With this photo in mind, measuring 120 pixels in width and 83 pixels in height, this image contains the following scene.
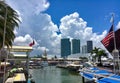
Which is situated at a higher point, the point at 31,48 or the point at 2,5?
the point at 2,5

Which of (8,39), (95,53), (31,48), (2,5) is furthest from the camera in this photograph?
(95,53)

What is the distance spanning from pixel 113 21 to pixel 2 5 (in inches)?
612

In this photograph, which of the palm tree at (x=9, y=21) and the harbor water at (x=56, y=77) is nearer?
the palm tree at (x=9, y=21)

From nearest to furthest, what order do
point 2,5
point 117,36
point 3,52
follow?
1. point 3,52
2. point 2,5
3. point 117,36

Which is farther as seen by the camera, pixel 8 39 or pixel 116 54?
pixel 8 39

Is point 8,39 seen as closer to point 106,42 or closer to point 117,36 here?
point 106,42

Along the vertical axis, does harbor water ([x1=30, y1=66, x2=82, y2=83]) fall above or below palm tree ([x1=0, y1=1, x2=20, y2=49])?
below

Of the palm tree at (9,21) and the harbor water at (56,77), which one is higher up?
the palm tree at (9,21)

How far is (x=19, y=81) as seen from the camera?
95.8 feet

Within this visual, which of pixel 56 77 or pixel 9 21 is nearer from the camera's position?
pixel 9 21

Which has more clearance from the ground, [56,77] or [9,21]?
[9,21]

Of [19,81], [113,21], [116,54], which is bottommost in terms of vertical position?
[19,81]

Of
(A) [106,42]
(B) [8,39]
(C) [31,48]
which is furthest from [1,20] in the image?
(C) [31,48]

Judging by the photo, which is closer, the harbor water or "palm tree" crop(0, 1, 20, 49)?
"palm tree" crop(0, 1, 20, 49)
